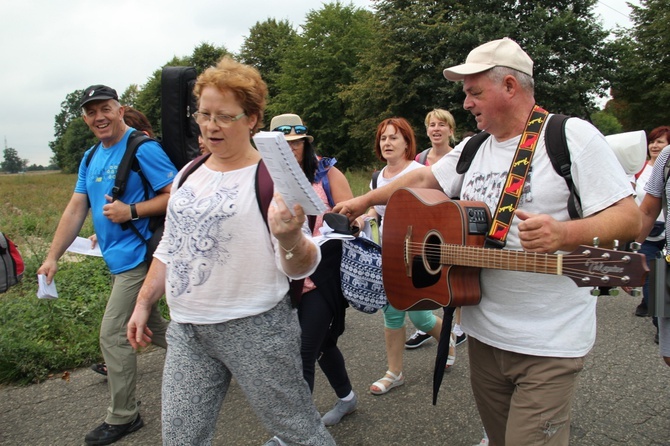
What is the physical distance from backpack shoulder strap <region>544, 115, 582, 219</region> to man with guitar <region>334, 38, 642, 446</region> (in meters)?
0.02

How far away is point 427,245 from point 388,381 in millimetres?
1745

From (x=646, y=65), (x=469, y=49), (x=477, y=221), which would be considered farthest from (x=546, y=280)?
(x=646, y=65)

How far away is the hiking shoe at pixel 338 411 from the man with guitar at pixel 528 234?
1.35 m

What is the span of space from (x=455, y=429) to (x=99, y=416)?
7.95ft

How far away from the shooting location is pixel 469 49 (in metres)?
24.0

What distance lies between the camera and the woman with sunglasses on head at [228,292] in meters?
1.96

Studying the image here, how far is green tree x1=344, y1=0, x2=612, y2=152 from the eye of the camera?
23.1 meters

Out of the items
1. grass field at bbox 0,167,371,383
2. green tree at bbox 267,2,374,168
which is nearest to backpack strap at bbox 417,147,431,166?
grass field at bbox 0,167,371,383

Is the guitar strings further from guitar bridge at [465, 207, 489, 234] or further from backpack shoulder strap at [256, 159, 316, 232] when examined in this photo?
backpack shoulder strap at [256, 159, 316, 232]

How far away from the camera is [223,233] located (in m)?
1.95

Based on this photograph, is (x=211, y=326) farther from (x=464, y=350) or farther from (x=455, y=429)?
(x=464, y=350)

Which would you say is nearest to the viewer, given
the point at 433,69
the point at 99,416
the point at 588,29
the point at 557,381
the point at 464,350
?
the point at 557,381

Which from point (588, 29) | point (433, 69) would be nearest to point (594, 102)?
point (588, 29)

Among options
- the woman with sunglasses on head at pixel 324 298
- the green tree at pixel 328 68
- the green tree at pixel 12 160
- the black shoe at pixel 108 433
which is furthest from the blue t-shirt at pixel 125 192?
the green tree at pixel 12 160
